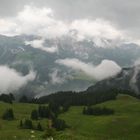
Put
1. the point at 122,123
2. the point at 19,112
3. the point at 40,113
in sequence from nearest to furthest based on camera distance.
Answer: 1. the point at 122,123
2. the point at 40,113
3. the point at 19,112

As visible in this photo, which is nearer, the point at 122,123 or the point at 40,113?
the point at 122,123

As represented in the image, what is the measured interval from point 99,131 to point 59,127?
615 inches

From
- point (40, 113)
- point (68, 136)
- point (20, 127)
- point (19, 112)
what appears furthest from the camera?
point (19, 112)

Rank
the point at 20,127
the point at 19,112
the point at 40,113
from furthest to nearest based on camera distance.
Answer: the point at 19,112
the point at 40,113
the point at 20,127

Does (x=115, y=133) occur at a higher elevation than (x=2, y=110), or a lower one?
lower

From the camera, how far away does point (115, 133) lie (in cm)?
15238

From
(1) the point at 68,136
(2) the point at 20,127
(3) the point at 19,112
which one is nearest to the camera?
(1) the point at 68,136

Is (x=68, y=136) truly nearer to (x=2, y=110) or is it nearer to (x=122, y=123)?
(x=122, y=123)

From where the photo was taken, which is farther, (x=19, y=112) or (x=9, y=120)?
(x=19, y=112)

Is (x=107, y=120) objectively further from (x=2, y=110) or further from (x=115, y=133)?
(x=2, y=110)

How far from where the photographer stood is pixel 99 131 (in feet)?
505

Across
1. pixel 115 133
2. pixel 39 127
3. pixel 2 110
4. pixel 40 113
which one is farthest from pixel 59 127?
pixel 2 110

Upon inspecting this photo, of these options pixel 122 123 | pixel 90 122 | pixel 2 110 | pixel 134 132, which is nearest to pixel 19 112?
pixel 2 110

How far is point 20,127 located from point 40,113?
3951 centimetres
